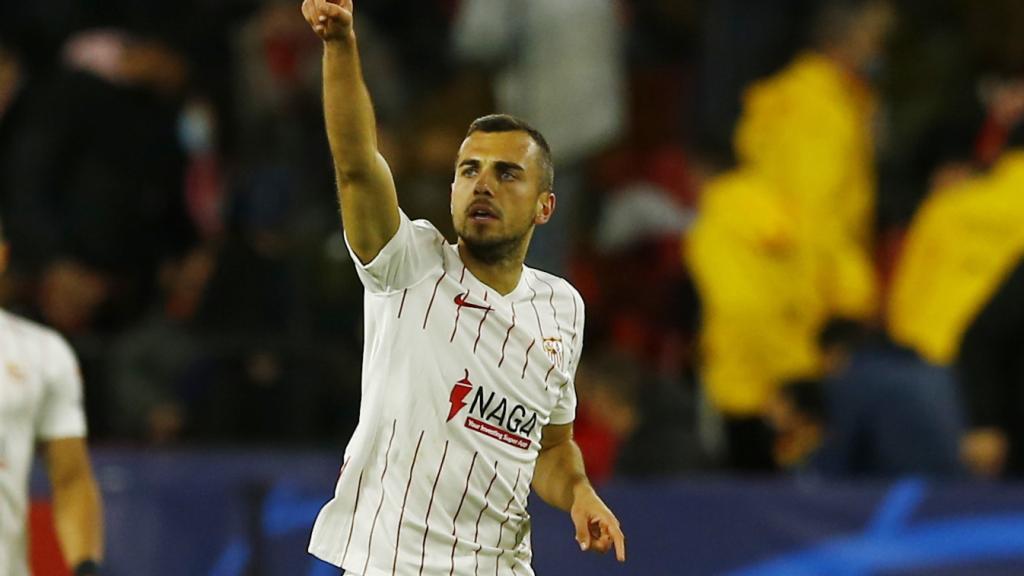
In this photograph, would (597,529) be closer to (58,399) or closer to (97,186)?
(58,399)

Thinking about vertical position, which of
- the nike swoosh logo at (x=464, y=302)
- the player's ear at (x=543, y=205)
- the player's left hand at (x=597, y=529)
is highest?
the player's ear at (x=543, y=205)

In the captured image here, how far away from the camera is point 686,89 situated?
11.2 metres

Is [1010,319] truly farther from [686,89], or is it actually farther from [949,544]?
[686,89]

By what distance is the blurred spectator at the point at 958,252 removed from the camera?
922 centimetres

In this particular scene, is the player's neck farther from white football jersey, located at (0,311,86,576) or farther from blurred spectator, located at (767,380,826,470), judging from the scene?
blurred spectator, located at (767,380,826,470)

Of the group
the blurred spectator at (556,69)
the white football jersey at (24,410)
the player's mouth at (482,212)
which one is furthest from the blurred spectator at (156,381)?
the player's mouth at (482,212)

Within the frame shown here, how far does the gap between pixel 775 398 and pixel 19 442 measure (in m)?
4.38

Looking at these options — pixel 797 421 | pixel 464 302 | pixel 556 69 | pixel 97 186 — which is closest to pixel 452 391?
pixel 464 302

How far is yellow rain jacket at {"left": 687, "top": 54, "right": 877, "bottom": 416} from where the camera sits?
9.72 metres

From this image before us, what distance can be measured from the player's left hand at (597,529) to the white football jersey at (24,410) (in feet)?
6.24

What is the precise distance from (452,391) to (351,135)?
683mm

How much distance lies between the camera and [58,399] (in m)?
6.20

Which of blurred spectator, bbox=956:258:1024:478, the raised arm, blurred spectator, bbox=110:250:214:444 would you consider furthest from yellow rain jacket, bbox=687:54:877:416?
the raised arm

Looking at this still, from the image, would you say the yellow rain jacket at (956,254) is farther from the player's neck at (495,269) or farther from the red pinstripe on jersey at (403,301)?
the red pinstripe on jersey at (403,301)
